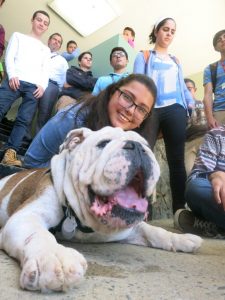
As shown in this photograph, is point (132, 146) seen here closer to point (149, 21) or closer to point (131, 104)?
point (131, 104)

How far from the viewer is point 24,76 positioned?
12.6 feet

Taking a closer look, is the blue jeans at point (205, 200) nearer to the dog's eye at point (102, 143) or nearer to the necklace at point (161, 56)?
the dog's eye at point (102, 143)

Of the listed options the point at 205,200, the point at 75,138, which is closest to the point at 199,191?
the point at 205,200

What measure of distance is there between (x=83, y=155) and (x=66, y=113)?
0.81 metres

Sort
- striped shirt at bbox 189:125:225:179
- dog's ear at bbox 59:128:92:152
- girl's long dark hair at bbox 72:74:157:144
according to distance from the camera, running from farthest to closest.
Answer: striped shirt at bbox 189:125:225:179
girl's long dark hair at bbox 72:74:157:144
dog's ear at bbox 59:128:92:152

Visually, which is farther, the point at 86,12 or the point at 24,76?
the point at 86,12

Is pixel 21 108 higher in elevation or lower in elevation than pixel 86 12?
lower

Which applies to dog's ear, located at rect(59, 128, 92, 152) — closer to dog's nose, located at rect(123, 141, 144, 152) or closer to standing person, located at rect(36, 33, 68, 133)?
dog's nose, located at rect(123, 141, 144, 152)

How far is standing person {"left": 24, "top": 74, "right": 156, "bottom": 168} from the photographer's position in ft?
7.16

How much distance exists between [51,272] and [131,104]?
139cm

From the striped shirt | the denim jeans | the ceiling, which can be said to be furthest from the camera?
the ceiling

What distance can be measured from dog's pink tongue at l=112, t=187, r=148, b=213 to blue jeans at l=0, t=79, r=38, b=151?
95.6 inches

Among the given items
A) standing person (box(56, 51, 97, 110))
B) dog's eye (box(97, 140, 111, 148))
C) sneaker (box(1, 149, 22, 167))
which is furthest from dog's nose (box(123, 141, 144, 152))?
standing person (box(56, 51, 97, 110))

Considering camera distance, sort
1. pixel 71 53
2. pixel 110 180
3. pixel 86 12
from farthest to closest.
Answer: pixel 86 12 < pixel 71 53 < pixel 110 180
